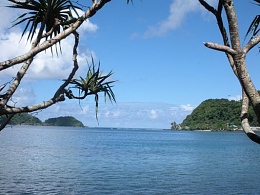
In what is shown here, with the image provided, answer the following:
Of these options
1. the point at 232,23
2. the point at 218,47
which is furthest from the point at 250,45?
the point at 218,47

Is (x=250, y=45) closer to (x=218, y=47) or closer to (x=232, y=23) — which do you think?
(x=232, y=23)

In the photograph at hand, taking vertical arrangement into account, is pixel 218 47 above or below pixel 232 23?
below

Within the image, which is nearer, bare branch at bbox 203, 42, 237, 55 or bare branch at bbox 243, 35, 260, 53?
bare branch at bbox 203, 42, 237, 55

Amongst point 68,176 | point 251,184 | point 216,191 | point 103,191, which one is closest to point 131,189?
point 103,191

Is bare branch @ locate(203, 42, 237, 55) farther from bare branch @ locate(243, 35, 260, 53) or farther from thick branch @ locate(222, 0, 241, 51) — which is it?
bare branch @ locate(243, 35, 260, 53)

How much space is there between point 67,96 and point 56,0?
132 cm

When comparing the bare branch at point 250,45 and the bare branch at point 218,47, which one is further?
the bare branch at point 250,45

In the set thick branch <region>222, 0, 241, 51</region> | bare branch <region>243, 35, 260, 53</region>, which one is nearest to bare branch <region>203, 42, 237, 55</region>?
thick branch <region>222, 0, 241, 51</region>

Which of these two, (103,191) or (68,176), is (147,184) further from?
(68,176)

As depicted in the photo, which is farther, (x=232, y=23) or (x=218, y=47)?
(x=232, y=23)

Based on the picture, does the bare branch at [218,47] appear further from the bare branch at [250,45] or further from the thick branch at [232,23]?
the bare branch at [250,45]

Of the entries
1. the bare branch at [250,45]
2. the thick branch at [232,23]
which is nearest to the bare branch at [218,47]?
the thick branch at [232,23]

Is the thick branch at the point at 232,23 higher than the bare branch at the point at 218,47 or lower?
higher

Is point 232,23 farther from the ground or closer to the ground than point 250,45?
farther from the ground
